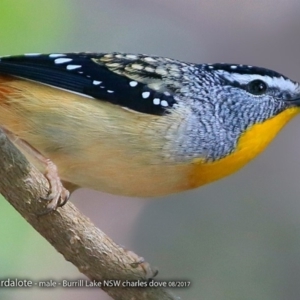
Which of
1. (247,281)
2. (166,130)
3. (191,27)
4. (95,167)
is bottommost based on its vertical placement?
(247,281)

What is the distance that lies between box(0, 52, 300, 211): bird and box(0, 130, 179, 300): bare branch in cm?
5

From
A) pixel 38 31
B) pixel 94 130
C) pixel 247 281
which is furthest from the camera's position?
pixel 247 281

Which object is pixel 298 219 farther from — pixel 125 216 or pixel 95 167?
pixel 95 167

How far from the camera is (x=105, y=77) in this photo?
1684 mm

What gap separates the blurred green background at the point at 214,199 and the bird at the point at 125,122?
684mm

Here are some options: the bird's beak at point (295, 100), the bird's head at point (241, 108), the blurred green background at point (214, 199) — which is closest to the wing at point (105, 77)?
the bird's head at point (241, 108)

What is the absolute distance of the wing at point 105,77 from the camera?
164 cm

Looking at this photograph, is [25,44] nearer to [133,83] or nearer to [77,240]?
[133,83]

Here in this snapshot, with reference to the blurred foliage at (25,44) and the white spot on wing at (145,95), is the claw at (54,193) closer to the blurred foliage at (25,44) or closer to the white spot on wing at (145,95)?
the white spot on wing at (145,95)

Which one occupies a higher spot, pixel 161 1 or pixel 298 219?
pixel 161 1

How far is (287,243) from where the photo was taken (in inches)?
103

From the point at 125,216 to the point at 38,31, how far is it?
94cm

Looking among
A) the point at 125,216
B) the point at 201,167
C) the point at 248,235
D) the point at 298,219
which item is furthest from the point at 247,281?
the point at 201,167

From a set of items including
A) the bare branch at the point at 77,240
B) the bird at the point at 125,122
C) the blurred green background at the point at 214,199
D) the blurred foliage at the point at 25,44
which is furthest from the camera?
the blurred green background at the point at 214,199
